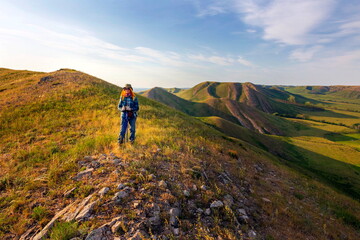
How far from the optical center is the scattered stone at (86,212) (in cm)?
470

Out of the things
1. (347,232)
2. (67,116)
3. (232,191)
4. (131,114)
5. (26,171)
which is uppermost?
(131,114)

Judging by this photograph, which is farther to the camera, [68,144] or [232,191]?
[68,144]

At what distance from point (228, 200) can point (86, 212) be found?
5.30 meters

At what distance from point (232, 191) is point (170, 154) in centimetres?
375

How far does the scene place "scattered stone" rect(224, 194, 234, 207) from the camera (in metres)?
6.35

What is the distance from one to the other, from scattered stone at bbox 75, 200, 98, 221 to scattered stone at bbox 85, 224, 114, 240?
2.32 feet

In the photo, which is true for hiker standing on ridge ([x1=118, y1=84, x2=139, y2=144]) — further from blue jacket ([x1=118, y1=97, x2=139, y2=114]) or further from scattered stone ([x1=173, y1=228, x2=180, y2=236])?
scattered stone ([x1=173, y1=228, x2=180, y2=236])

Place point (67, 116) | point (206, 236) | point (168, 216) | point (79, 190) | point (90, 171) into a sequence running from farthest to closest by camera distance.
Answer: point (67, 116) < point (90, 171) < point (79, 190) < point (168, 216) < point (206, 236)

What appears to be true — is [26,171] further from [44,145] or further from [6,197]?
[44,145]

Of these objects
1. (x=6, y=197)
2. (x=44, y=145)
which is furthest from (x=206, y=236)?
(x=44, y=145)

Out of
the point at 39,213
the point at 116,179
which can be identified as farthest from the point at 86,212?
the point at 39,213

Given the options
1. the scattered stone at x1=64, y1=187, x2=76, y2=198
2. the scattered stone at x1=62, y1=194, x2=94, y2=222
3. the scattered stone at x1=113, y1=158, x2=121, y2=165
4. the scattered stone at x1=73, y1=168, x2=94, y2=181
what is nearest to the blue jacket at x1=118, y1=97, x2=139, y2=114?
the scattered stone at x1=113, y1=158, x2=121, y2=165

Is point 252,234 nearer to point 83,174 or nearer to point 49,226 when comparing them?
point 49,226

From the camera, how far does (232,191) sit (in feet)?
24.5
